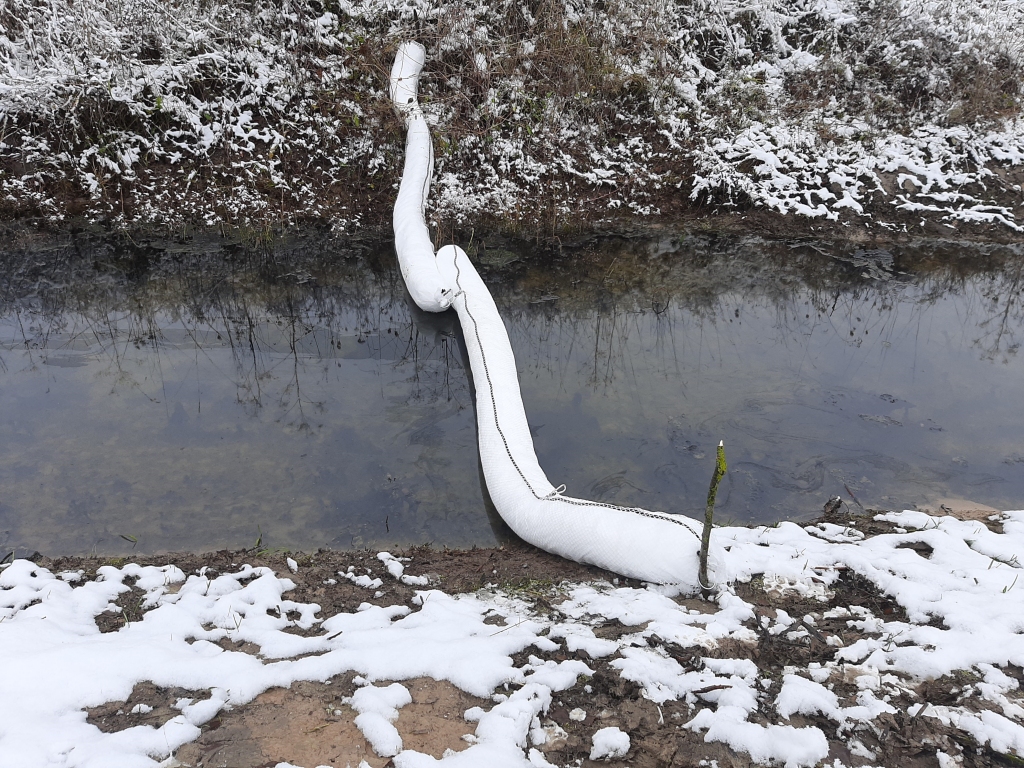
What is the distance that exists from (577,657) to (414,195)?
21.9ft

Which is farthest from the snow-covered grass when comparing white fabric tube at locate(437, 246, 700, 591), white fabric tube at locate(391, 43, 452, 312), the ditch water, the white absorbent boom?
white fabric tube at locate(437, 246, 700, 591)

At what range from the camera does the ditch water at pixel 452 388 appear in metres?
4.82

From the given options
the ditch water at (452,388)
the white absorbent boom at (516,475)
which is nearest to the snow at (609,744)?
the white absorbent boom at (516,475)

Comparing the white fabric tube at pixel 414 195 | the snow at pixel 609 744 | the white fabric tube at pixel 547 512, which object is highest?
the white fabric tube at pixel 414 195

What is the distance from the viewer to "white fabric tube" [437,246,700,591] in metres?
3.67

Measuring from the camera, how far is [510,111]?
32.6 feet

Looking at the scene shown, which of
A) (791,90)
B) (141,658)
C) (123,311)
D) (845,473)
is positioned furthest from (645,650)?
(791,90)

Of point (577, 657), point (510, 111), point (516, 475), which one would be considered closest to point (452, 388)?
point (516, 475)

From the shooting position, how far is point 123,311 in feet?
23.2

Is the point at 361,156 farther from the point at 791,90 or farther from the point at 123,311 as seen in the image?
the point at 791,90

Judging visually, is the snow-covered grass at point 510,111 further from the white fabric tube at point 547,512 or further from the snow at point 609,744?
the snow at point 609,744

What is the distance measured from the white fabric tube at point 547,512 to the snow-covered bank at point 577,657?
0.59 feet

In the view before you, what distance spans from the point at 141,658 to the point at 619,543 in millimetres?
2490

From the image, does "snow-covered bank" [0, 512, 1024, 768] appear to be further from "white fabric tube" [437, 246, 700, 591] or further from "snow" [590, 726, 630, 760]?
"white fabric tube" [437, 246, 700, 591]
